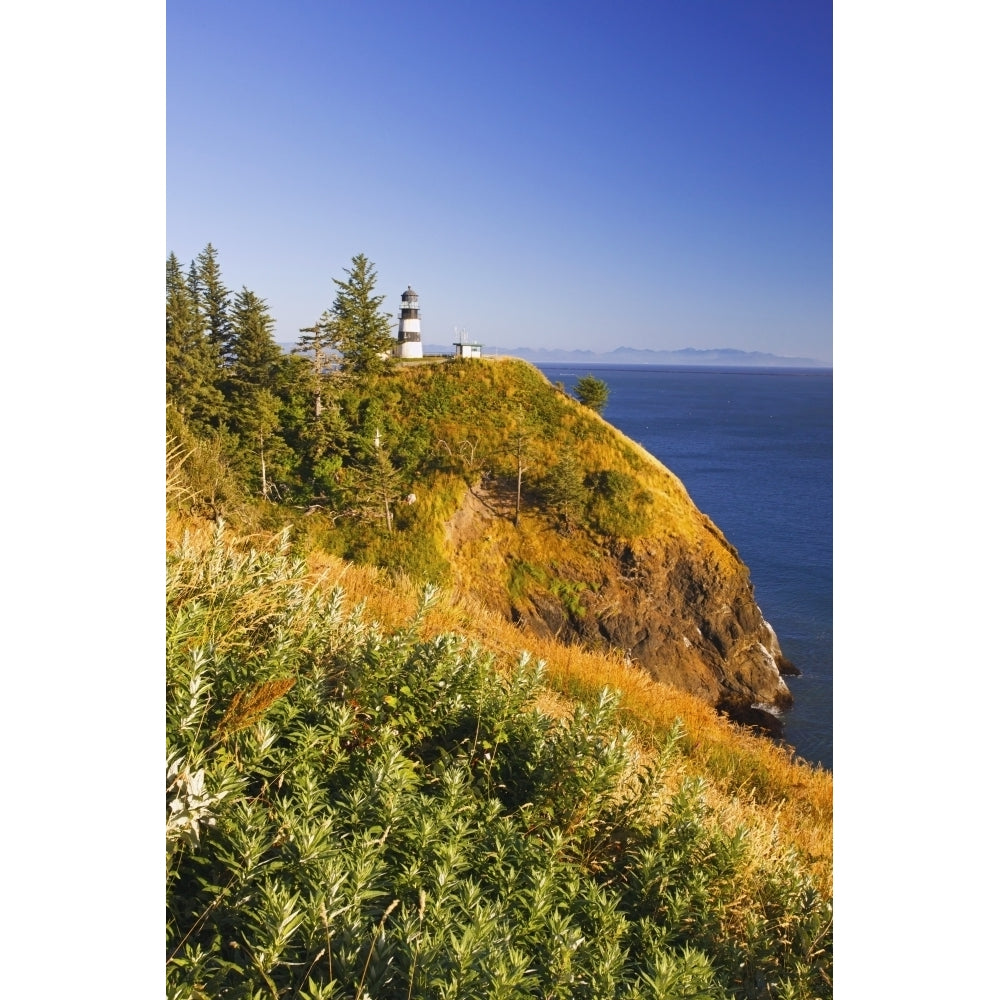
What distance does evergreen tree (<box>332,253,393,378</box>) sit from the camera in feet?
77.7

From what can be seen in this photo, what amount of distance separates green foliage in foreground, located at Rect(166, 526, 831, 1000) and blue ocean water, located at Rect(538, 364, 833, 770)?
1106mm

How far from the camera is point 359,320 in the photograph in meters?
24.1

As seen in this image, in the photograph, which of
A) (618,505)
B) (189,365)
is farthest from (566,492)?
(189,365)

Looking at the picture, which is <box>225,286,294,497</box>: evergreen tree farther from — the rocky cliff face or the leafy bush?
the leafy bush

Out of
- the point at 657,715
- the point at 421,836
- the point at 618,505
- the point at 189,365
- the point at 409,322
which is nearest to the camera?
the point at 421,836

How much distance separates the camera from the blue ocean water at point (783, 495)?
60.3 feet

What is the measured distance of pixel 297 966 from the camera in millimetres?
1409

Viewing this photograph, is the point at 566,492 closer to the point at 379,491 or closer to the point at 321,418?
the point at 379,491

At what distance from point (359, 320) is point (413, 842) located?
2377 centimetres
